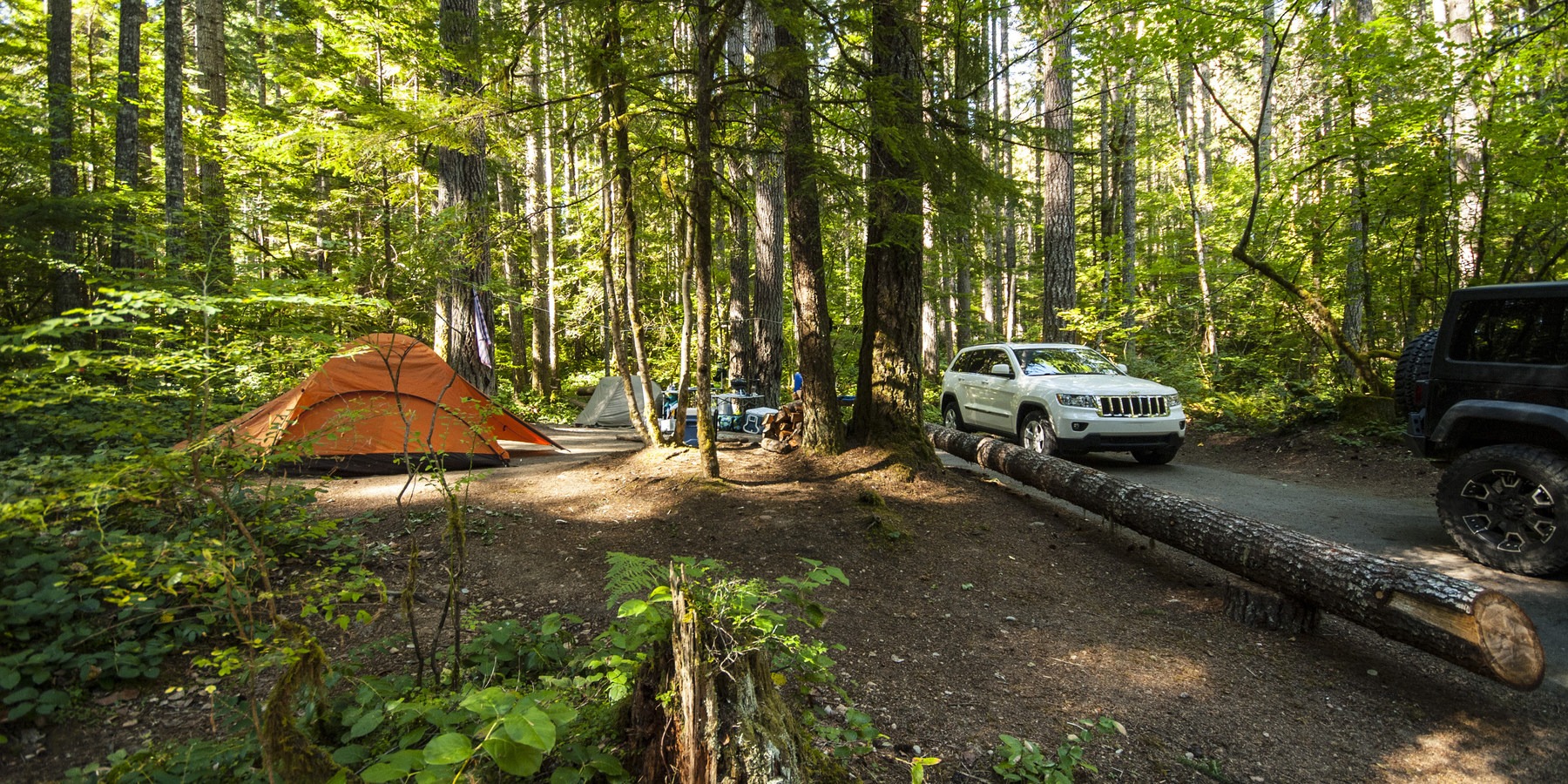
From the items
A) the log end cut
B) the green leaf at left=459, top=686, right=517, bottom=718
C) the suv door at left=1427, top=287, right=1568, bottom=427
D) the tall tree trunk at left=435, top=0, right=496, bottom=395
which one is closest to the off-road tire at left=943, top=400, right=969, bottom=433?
the suv door at left=1427, top=287, right=1568, bottom=427

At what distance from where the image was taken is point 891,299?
782 centimetres

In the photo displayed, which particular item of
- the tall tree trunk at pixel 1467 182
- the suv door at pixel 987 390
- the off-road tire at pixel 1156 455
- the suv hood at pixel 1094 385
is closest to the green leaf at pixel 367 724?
the suv hood at pixel 1094 385

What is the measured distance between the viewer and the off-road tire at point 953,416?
1199cm

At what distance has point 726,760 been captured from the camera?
87.3 inches

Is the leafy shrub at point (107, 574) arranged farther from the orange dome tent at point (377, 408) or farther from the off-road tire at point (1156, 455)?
the off-road tire at point (1156, 455)

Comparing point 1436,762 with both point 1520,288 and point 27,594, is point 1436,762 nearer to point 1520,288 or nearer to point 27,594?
point 1520,288

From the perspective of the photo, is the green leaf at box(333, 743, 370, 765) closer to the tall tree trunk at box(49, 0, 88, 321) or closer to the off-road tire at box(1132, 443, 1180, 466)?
the off-road tire at box(1132, 443, 1180, 466)

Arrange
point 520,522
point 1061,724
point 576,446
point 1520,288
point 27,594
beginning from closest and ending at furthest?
1. point 27,594
2. point 1061,724
3. point 1520,288
4. point 520,522
5. point 576,446

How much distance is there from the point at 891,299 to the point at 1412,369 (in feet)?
15.8

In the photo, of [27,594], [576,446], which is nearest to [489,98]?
[27,594]

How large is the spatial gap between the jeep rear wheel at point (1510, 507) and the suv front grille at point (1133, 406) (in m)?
3.75

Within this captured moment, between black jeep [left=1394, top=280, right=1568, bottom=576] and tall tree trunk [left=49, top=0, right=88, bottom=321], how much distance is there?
1726 centimetres

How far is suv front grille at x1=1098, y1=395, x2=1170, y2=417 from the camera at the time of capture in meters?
9.39

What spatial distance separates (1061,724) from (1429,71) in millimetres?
10333
